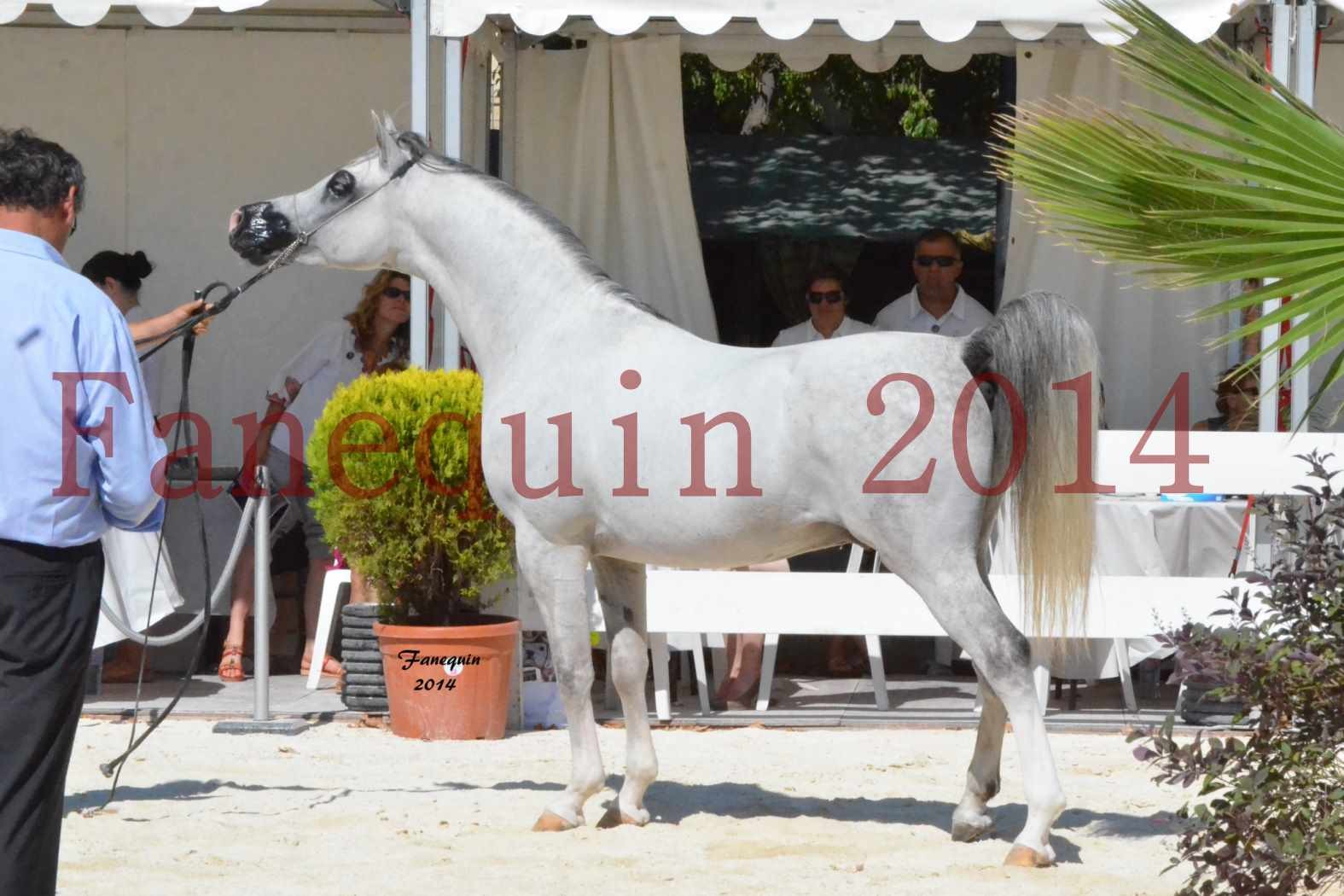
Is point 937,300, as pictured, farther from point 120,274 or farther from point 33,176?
point 33,176

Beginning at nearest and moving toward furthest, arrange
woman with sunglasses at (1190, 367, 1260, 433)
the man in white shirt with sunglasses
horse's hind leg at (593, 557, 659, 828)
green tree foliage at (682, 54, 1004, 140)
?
horse's hind leg at (593, 557, 659, 828) → woman with sunglasses at (1190, 367, 1260, 433) → the man in white shirt with sunglasses → green tree foliage at (682, 54, 1004, 140)

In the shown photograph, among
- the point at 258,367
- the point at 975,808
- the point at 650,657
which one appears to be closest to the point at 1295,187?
the point at 975,808

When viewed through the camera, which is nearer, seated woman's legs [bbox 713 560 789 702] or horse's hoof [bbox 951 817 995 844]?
horse's hoof [bbox 951 817 995 844]

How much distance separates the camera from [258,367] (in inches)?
334

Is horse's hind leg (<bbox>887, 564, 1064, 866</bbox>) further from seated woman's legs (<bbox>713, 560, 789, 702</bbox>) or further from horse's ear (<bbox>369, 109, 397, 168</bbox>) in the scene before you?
seated woman's legs (<bbox>713, 560, 789, 702</bbox>)

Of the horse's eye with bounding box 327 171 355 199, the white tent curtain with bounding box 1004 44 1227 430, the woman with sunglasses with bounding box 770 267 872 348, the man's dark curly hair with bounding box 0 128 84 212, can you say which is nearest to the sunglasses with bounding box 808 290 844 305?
the woman with sunglasses with bounding box 770 267 872 348

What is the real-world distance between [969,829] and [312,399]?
13.7ft

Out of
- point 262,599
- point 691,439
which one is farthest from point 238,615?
point 691,439

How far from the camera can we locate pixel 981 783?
4566mm

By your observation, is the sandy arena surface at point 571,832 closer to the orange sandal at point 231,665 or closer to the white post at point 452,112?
the orange sandal at point 231,665

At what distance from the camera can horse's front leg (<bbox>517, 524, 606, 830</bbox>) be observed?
4.77 m

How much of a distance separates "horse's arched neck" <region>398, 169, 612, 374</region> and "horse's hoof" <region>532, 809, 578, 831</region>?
4.47ft

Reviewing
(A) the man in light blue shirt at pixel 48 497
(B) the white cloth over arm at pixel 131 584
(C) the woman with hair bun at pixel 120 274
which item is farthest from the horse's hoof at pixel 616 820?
(C) the woman with hair bun at pixel 120 274

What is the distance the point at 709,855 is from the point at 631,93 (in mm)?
4621
